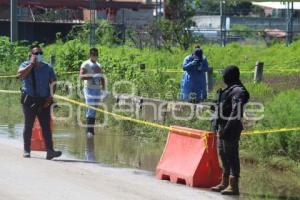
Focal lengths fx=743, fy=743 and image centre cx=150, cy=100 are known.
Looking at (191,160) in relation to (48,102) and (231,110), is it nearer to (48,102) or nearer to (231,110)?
(231,110)

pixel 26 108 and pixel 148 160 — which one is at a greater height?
pixel 26 108

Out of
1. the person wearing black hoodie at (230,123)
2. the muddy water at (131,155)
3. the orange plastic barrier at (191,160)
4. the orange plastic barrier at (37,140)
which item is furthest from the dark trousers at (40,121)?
the person wearing black hoodie at (230,123)

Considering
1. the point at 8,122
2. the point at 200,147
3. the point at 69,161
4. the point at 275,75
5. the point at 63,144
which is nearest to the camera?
the point at 200,147

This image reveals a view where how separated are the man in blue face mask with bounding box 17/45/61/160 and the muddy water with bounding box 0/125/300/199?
2.98 feet

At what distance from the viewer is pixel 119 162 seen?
12703 mm

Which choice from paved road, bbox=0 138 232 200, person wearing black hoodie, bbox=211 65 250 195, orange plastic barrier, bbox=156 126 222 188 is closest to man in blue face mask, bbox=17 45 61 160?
paved road, bbox=0 138 232 200

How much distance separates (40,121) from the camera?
1265 centimetres

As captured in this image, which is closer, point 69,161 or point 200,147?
point 200,147

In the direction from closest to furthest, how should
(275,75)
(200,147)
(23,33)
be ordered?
(200,147)
(275,75)
(23,33)

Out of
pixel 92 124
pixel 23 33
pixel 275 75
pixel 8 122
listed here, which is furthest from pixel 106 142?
pixel 23 33

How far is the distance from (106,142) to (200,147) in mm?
4705

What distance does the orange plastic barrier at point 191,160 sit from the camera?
33.8 feet

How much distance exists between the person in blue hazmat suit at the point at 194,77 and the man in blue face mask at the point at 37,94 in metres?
4.72

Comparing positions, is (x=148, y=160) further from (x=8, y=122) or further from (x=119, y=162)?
(x=8, y=122)
